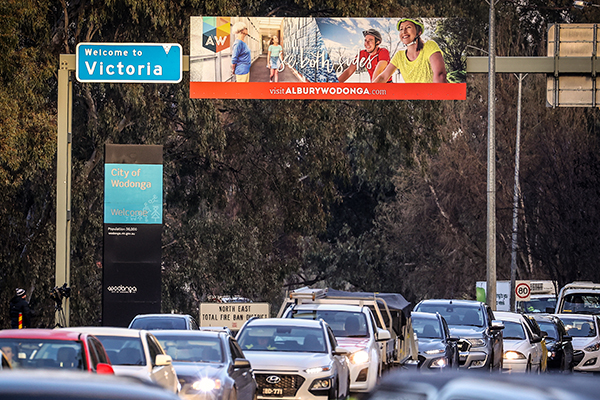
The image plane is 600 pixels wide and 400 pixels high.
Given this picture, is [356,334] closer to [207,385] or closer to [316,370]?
[316,370]

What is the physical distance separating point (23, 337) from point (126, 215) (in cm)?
1328

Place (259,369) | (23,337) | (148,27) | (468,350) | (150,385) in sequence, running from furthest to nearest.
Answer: (148,27), (468,350), (259,369), (23,337), (150,385)

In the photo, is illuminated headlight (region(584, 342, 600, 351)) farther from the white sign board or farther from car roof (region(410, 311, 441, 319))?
the white sign board

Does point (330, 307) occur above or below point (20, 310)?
above

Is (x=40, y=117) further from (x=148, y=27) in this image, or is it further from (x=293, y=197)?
(x=293, y=197)

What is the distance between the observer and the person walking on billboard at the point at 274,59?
23266 mm

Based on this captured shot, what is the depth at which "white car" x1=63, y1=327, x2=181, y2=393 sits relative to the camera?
36.7ft

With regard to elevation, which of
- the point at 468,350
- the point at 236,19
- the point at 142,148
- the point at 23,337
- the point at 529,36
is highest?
the point at 529,36

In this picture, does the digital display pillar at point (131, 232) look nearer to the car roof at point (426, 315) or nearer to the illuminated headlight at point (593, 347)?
the car roof at point (426, 315)

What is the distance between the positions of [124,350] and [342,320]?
7.76 meters

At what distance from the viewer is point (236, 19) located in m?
23.8

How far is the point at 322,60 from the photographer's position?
23.6m

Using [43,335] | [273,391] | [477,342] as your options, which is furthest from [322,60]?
[43,335]

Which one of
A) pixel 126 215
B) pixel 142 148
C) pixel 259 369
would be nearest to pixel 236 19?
pixel 142 148
